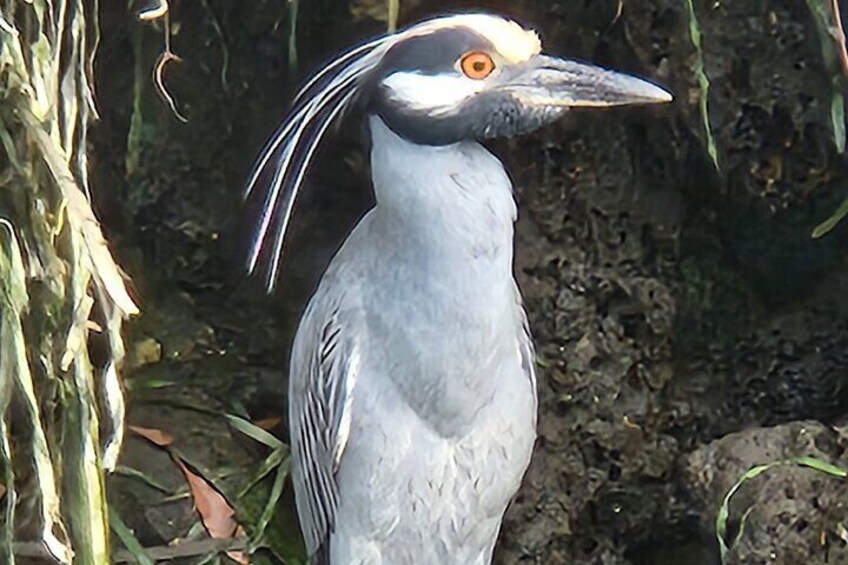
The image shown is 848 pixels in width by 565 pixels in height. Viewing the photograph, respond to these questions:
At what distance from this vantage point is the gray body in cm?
155

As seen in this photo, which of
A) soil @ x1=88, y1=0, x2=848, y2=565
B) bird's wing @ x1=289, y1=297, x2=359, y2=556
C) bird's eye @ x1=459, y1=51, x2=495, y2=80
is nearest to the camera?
bird's eye @ x1=459, y1=51, x2=495, y2=80

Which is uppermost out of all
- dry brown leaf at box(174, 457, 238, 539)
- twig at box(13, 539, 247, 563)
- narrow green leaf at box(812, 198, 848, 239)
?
narrow green leaf at box(812, 198, 848, 239)

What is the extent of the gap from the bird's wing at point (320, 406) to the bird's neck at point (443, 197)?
0.43ft

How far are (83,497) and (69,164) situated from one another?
314mm

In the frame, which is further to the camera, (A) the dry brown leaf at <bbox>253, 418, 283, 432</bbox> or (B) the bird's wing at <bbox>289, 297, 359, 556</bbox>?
(A) the dry brown leaf at <bbox>253, 418, 283, 432</bbox>

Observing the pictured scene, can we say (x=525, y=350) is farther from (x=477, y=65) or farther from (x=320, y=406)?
(x=477, y=65)

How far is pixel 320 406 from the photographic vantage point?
1652 mm

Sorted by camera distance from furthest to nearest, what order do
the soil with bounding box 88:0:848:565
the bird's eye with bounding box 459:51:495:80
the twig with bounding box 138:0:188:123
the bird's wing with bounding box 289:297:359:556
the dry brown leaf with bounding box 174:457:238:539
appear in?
the dry brown leaf with bounding box 174:457:238:539, the soil with bounding box 88:0:848:565, the twig with bounding box 138:0:188:123, the bird's wing with bounding box 289:297:359:556, the bird's eye with bounding box 459:51:495:80

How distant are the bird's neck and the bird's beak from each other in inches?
3.9

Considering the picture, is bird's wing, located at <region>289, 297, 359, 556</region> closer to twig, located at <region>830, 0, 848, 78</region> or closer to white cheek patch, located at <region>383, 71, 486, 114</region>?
white cheek patch, located at <region>383, 71, 486, 114</region>

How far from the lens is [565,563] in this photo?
77.7 inches

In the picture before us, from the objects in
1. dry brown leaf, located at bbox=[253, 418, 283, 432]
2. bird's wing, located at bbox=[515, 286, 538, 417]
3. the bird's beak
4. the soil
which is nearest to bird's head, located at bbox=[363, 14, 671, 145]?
the bird's beak

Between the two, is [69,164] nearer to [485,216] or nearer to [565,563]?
[485,216]

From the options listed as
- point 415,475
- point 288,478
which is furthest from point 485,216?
point 288,478
